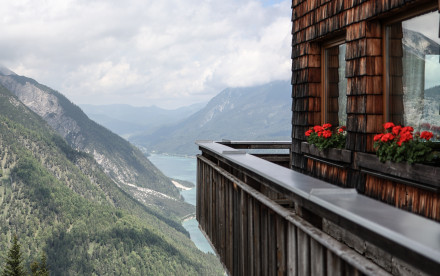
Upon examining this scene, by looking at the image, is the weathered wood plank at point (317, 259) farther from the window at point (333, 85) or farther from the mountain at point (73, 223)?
the mountain at point (73, 223)

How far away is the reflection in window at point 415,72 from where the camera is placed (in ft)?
11.7

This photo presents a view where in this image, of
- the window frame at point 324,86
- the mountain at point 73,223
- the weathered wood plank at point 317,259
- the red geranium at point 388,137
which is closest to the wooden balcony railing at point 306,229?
the weathered wood plank at point 317,259

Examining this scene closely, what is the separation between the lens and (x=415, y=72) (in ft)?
12.6

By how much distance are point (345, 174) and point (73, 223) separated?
14183 cm

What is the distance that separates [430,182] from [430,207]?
0.19 m

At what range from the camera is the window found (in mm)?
5234

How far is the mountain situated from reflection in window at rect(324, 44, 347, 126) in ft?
400

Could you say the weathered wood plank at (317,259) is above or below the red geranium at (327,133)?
below

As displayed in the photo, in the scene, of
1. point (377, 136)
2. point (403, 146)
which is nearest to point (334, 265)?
point (403, 146)

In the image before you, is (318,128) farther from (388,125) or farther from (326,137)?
(388,125)

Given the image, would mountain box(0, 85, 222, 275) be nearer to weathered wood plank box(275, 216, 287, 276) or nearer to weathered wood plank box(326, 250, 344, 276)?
weathered wood plank box(275, 216, 287, 276)

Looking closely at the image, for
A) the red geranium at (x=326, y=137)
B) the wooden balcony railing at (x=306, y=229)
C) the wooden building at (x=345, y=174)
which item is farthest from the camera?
the red geranium at (x=326, y=137)

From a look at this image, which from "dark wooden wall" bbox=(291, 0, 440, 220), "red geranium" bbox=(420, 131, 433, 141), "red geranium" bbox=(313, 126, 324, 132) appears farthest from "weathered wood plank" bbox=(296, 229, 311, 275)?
"red geranium" bbox=(313, 126, 324, 132)

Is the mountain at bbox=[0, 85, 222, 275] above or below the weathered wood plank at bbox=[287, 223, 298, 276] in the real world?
below
